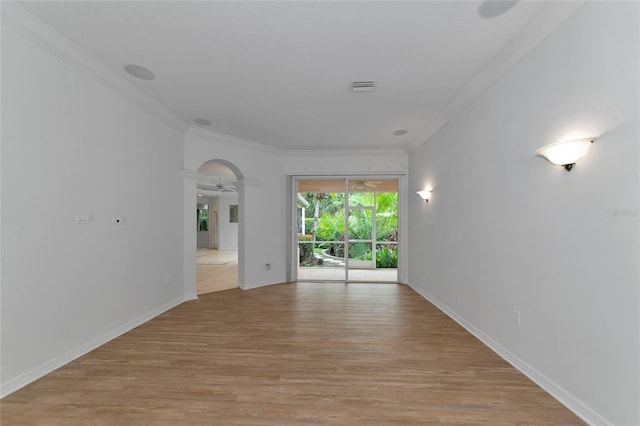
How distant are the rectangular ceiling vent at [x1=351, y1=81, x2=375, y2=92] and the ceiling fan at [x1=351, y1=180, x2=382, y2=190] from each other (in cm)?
298

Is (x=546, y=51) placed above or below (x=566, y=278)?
above

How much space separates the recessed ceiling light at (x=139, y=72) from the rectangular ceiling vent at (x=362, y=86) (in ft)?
6.94

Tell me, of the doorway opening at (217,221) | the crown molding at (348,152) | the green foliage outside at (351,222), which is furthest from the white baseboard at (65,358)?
the doorway opening at (217,221)

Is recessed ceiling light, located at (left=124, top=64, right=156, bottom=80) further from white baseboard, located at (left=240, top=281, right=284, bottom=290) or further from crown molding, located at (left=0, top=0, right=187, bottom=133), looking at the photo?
white baseboard, located at (left=240, top=281, right=284, bottom=290)

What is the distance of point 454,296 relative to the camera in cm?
359

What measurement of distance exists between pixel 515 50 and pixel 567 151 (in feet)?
3.74

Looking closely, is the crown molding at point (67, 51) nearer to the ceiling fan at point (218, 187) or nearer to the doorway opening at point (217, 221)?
the ceiling fan at point (218, 187)

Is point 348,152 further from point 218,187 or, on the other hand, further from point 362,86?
point 218,187

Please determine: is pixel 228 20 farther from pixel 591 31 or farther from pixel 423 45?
pixel 591 31

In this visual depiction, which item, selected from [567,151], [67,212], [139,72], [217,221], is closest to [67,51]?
[139,72]

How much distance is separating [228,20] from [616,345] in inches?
130

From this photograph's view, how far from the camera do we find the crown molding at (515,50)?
1886 mm

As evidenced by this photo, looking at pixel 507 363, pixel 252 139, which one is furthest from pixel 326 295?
pixel 252 139

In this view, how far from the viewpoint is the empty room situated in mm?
1730
